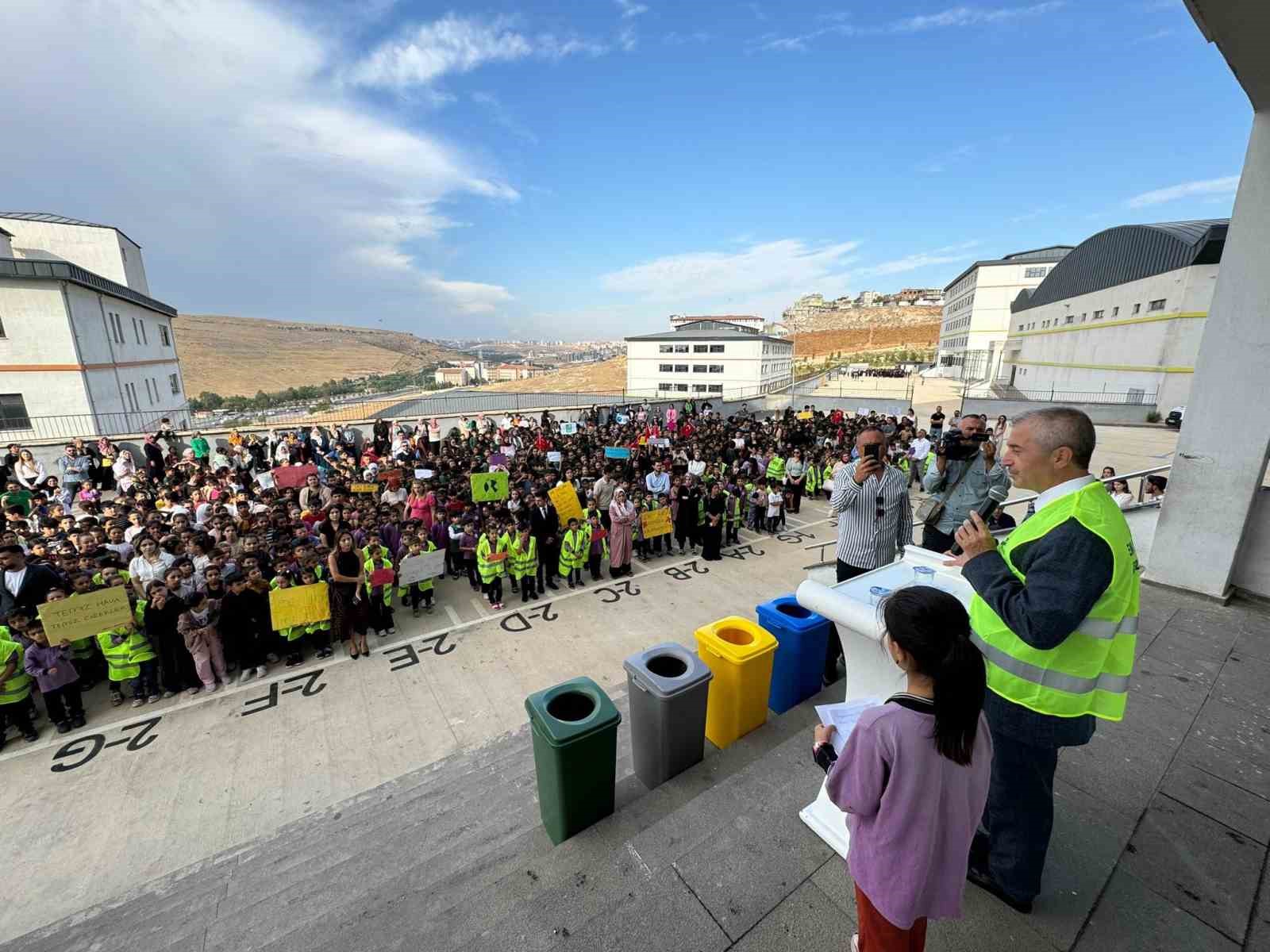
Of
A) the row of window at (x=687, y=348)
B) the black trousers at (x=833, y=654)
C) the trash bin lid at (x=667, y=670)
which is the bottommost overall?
the black trousers at (x=833, y=654)

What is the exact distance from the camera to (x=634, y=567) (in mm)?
10336

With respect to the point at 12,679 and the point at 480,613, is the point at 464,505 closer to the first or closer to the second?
the point at 480,613

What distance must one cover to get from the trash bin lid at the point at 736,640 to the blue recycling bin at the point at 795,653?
0.30 m

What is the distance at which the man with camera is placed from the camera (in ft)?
16.7

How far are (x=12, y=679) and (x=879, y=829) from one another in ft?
27.6

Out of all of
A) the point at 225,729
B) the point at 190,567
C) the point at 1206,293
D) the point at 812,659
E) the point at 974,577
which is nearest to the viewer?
the point at 974,577

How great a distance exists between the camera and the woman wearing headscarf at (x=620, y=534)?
9.54 meters

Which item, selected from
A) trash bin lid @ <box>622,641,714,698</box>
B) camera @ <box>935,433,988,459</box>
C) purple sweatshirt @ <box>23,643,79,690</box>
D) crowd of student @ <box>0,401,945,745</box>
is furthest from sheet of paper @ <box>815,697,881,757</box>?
purple sweatshirt @ <box>23,643,79,690</box>

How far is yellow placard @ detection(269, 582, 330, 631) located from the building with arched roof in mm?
28797

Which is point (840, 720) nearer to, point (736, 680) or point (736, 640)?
point (736, 680)

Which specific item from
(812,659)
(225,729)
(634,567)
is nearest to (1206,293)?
(634,567)

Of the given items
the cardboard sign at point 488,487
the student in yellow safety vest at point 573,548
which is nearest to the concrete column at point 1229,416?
the student in yellow safety vest at point 573,548

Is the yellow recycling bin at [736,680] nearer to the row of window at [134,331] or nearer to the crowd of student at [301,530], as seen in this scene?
the crowd of student at [301,530]

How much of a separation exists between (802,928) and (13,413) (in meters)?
28.5
